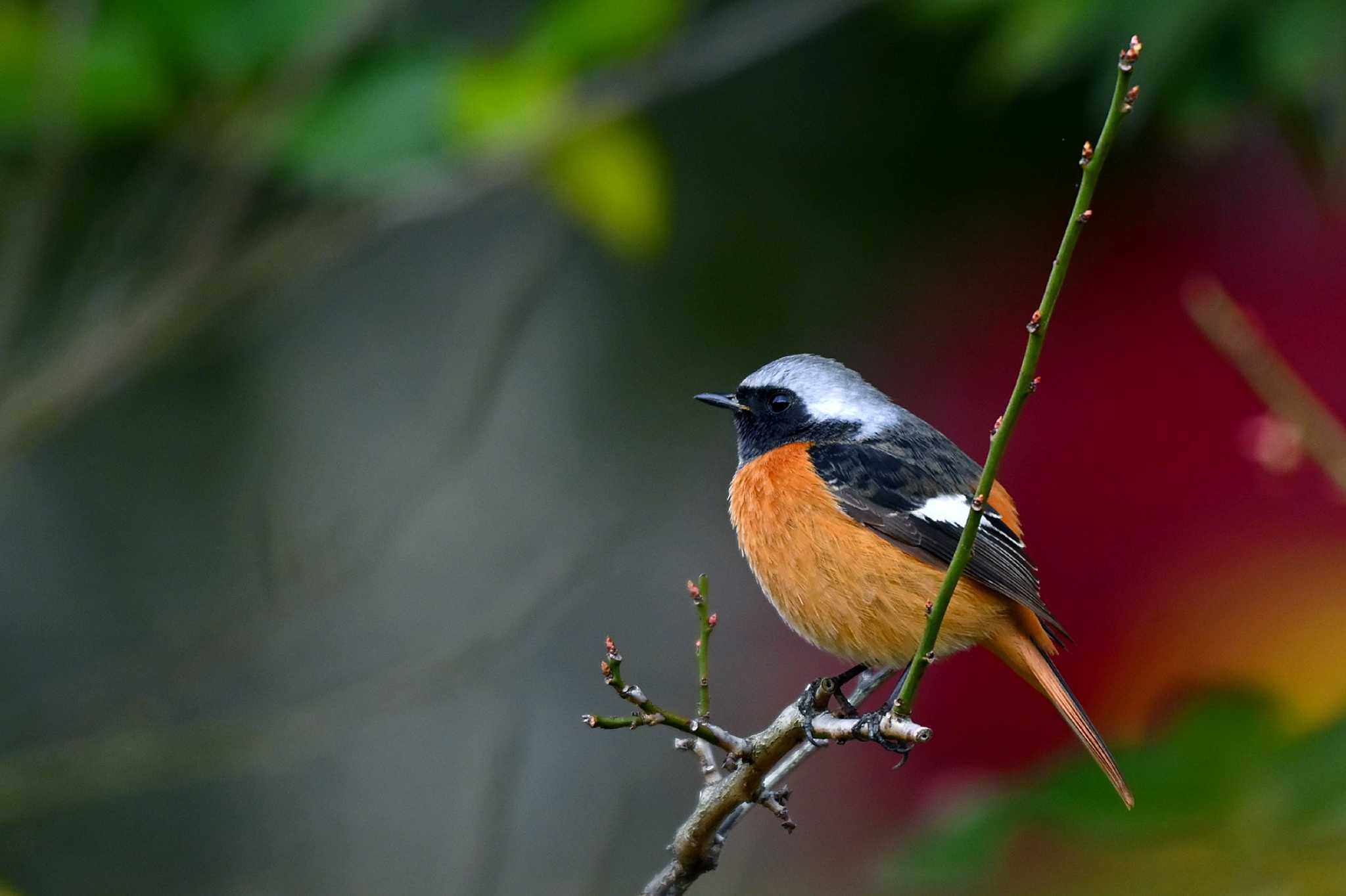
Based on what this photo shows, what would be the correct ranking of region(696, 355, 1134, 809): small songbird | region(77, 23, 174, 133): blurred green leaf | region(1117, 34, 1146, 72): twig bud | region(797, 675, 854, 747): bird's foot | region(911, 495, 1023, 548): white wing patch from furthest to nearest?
region(77, 23, 174, 133): blurred green leaf
region(911, 495, 1023, 548): white wing patch
region(696, 355, 1134, 809): small songbird
region(797, 675, 854, 747): bird's foot
region(1117, 34, 1146, 72): twig bud

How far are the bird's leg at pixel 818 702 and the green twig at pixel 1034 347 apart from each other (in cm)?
12

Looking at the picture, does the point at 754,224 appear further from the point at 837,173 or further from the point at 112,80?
the point at 112,80

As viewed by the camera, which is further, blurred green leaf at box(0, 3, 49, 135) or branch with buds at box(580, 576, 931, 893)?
blurred green leaf at box(0, 3, 49, 135)

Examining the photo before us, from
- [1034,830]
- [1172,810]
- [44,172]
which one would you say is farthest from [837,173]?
[1172,810]

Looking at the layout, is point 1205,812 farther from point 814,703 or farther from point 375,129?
point 375,129

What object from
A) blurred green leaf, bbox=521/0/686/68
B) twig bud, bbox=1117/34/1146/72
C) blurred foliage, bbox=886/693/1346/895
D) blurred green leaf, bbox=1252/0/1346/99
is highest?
blurred green leaf, bbox=521/0/686/68

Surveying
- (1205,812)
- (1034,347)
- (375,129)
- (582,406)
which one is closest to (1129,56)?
(1034,347)

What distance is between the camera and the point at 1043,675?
7.77 feet

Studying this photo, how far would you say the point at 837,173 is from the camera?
16.4 ft

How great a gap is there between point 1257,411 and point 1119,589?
2.18 feet

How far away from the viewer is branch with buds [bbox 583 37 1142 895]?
4.65 feet

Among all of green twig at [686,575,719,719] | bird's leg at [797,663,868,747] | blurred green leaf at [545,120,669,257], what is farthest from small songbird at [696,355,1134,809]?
green twig at [686,575,719,719]

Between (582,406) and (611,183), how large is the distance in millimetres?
2436

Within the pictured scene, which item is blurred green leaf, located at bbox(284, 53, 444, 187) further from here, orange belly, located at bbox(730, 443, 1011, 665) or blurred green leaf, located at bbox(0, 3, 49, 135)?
orange belly, located at bbox(730, 443, 1011, 665)
